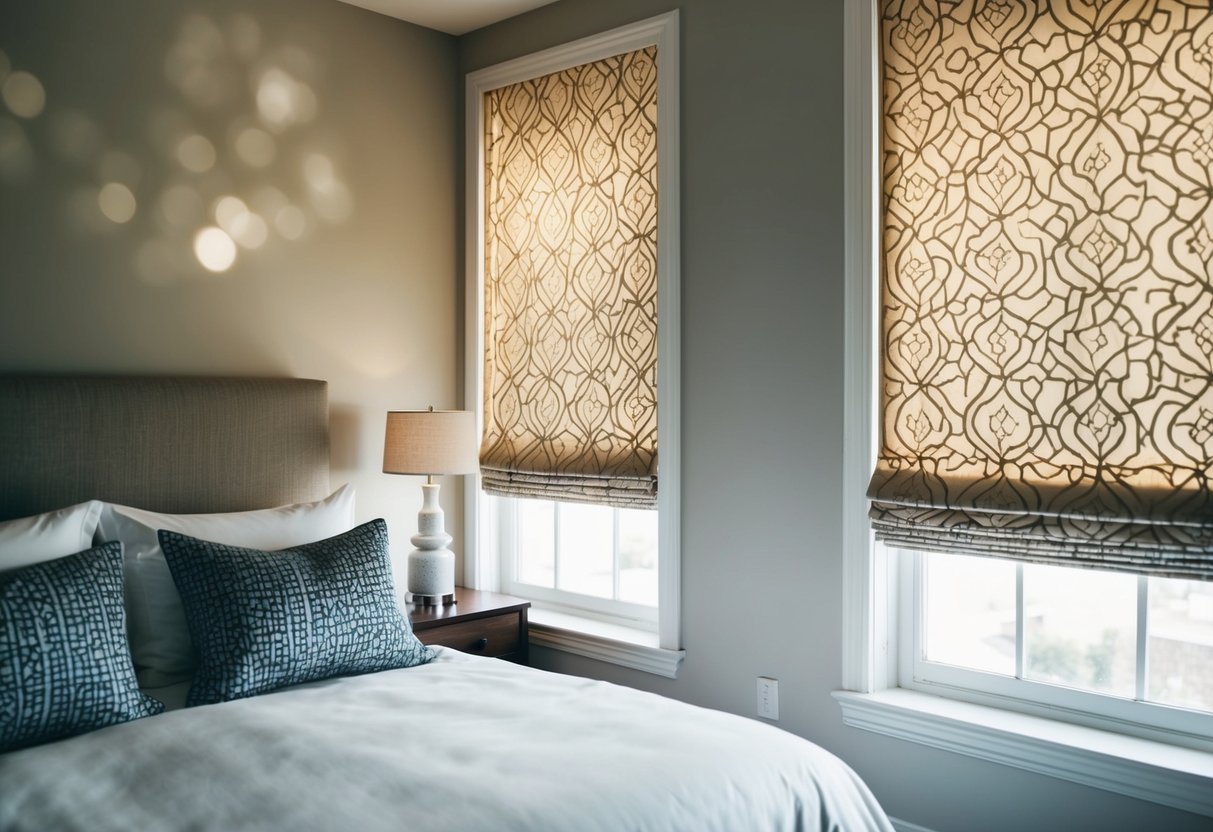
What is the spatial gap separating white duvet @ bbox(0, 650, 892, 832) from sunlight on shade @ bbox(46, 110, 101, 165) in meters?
1.72

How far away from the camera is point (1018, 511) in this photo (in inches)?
97.9

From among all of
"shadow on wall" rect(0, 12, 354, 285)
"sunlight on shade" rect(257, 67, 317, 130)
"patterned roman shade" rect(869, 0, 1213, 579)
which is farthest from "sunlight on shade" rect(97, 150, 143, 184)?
"patterned roman shade" rect(869, 0, 1213, 579)

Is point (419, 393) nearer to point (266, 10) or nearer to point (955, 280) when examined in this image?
point (266, 10)

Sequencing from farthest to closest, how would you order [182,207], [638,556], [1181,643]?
[638,556]
[182,207]
[1181,643]

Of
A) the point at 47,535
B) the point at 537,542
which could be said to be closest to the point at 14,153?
the point at 47,535

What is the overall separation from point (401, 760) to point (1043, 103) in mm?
2166

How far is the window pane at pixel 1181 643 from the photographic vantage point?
235 centimetres

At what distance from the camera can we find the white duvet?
1729mm

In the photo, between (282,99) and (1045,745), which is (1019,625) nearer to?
(1045,745)

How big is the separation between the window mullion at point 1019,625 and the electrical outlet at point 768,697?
70 centimetres

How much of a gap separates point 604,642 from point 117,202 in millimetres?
2104

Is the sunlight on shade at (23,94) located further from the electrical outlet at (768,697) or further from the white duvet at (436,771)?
the electrical outlet at (768,697)

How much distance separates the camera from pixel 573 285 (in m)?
3.59

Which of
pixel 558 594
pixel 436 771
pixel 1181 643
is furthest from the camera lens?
pixel 558 594
